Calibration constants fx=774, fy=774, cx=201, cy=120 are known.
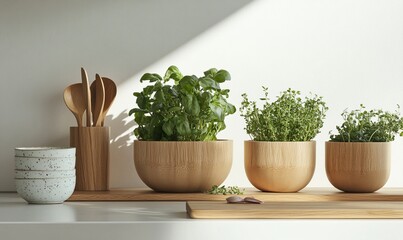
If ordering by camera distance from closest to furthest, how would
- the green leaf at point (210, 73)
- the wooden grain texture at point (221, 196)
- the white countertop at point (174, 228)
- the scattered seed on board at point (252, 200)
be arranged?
the white countertop at point (174, 228)
the scattered seed on board at point (252, 200)
the wooden grain texture at point (221, 196)
the green leaf at point (210, 73)

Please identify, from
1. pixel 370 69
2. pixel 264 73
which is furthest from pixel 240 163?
pixel 370 69

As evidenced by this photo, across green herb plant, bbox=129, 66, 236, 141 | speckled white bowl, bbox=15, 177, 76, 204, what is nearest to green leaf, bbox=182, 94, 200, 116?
green herb plant, bbox=129, 66, 236, 141

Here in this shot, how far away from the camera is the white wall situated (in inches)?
81.8

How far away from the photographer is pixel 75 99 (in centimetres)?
203

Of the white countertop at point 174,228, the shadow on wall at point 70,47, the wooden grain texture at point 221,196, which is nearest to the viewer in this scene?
the white countertop at point 174,228

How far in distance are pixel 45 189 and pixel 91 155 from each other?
212mm

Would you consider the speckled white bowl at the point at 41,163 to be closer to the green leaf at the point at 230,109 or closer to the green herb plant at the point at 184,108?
the green herb plant at the point at 184,108

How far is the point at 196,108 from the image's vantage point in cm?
188

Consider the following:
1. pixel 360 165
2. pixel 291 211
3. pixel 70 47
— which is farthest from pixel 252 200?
pixel 70 47

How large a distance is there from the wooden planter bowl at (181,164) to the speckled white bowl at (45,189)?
21 centimetres

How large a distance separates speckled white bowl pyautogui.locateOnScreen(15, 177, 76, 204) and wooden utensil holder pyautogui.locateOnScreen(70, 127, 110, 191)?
16 cm

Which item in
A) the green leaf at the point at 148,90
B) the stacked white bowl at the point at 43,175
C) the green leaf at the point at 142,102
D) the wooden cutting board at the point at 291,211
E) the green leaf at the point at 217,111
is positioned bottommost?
the wooden cutting board at the point at 291,211

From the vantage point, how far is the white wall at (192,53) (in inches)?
81.8

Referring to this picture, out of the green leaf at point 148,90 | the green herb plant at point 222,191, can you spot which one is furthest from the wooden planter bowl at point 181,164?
the green leaf at point 148,90
